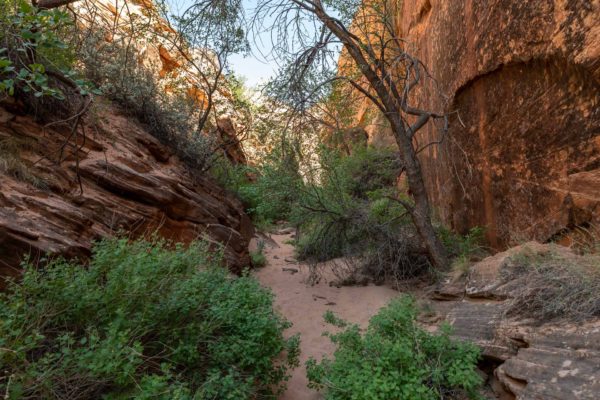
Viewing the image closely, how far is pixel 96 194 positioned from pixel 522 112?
5.49 m

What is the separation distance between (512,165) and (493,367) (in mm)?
2856

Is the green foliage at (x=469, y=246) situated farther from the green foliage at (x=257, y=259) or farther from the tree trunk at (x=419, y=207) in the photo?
the green foliage at (x=257, y=259)

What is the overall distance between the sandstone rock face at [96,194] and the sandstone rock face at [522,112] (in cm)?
420

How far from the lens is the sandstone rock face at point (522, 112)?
3.65 m

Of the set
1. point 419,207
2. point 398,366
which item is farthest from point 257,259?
point 398,366

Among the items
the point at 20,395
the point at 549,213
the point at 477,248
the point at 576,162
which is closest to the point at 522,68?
the point at 576,162

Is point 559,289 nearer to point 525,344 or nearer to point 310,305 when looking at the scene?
point 525,344

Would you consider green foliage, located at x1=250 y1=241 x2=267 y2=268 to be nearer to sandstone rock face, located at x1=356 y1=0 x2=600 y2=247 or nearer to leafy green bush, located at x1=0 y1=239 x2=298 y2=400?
leafy green bush, located at x1=0 y1=239 x2=298 y2=400

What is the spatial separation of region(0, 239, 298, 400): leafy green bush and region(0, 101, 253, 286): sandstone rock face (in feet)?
1.60

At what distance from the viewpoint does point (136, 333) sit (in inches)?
108

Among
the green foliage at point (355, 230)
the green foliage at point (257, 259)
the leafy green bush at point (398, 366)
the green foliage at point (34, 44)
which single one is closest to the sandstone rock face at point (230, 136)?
the green foliage at point (257, 259)

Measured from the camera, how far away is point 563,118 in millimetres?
3932

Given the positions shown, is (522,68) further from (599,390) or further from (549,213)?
(599,390)

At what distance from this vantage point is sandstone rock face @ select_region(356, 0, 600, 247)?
3652 millimetres
